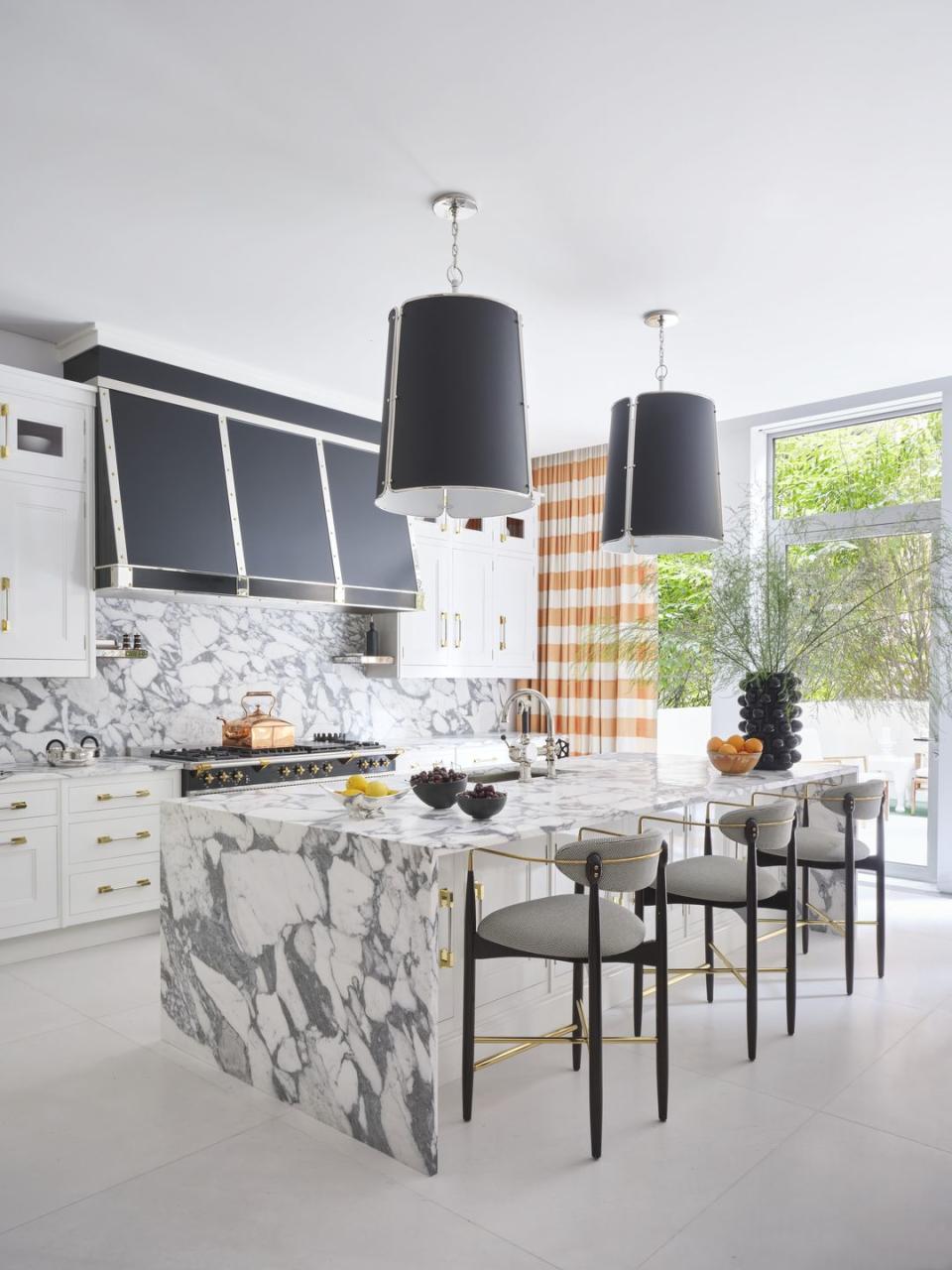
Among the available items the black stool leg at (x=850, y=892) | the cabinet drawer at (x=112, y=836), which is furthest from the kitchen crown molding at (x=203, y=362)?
the black stool leg at (x=850, y=892)

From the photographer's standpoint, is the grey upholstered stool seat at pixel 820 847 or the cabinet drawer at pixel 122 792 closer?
the grey upholstered stool seat at pixel 820 847

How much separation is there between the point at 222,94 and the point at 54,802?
2.94m

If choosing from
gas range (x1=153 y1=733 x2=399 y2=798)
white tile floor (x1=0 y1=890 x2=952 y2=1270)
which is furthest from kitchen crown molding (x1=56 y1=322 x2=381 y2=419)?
white tile floor (x1=0 y1=890 x2=952 y2=1270)

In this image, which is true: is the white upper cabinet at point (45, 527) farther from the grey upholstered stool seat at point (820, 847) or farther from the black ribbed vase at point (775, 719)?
the grey upholstered stool seat at point (820, 847)

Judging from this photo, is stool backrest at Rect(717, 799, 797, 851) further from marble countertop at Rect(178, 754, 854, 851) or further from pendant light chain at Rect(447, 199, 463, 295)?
pendant light chain at Rect(447, 199, 463, 295)

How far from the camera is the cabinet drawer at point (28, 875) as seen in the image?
3.99 meters

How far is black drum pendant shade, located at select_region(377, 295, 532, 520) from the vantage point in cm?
279

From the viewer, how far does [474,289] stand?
162 inches

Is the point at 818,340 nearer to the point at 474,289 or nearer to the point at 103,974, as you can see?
the point at 474,289

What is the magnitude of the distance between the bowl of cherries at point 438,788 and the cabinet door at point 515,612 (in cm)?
364

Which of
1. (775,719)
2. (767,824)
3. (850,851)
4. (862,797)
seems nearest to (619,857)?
(767,824)

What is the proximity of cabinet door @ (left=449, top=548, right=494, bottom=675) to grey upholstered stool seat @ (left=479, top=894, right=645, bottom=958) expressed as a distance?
358cm

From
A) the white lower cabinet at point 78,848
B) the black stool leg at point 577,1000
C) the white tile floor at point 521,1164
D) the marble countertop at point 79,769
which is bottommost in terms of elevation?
the white tile floor at point 521,1164

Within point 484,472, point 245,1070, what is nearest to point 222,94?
point 484,472
